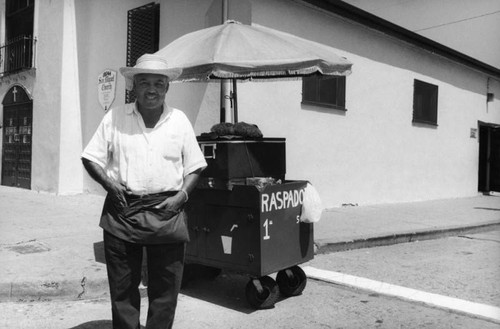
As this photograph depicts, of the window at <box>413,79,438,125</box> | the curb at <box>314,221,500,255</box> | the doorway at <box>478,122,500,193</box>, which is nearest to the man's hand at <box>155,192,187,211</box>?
the curb at <box>314,221,500,255</box>

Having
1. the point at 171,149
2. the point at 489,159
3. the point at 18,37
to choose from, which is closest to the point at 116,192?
the point at 171,149

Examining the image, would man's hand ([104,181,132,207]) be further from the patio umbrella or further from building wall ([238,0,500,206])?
building wall ([238,0,500,206])

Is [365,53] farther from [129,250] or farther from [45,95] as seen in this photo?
[129,250]

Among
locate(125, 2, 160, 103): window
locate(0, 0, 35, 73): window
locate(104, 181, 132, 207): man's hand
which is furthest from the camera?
locate(0, 0, 35, 73): window

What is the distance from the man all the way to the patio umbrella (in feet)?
5.55

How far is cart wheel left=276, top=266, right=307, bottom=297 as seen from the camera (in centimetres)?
464

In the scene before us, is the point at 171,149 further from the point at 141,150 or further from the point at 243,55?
the point at 243,55

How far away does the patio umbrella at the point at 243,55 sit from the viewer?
4.56 meters

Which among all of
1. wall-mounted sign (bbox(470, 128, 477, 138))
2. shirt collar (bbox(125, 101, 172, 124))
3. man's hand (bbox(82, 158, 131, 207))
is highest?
wall-mounted sign (bbox(470, 128, 477, 138))

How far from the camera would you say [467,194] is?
14.9m

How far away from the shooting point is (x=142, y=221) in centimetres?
278

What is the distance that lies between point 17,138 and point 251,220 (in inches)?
425

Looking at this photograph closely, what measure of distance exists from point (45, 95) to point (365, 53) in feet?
25.7

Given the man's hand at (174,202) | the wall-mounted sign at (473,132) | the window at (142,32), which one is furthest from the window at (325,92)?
the wall-mounted sign at (473,132)
